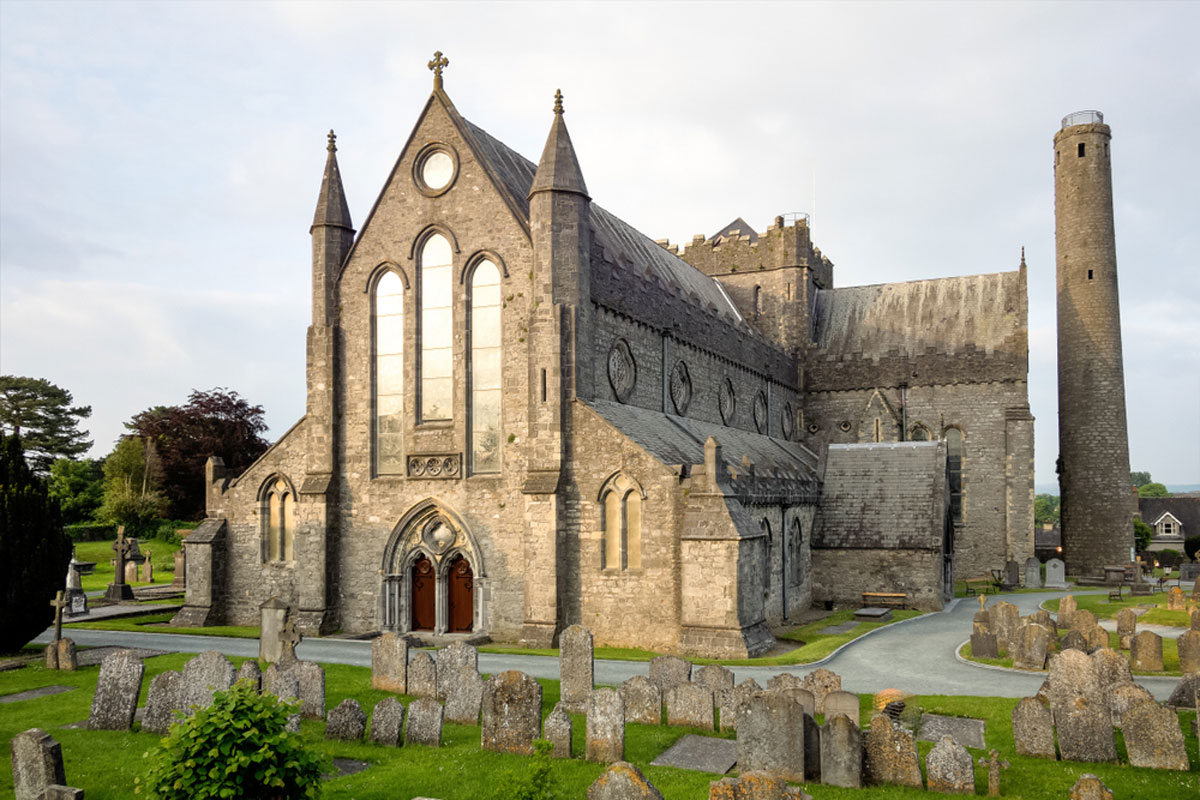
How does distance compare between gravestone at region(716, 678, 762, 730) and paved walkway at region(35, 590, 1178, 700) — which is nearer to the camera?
gravestone at region(716, 678, 762, 730)

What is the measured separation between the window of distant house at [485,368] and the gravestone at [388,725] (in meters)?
12.1

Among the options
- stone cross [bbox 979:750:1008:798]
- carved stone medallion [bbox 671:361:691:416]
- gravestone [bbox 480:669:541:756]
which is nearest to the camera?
stone cross [bbox 979:750:1008:798]

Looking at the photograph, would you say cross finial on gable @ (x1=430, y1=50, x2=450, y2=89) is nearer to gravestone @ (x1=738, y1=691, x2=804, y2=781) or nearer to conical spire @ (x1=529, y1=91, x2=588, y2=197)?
conical spire @ (x1=529, y1=91, x2=588, y2=197)

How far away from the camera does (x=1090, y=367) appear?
144ft

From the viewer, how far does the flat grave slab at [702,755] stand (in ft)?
40.6

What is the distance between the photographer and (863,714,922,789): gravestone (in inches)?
456

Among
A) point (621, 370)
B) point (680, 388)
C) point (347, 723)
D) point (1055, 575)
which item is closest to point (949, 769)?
point (347, 723)

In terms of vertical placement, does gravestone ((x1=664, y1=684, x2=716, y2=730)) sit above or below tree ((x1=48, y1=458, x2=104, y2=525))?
below

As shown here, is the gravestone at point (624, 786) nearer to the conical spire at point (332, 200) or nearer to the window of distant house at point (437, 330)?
the window of distant house at point (437, 330)

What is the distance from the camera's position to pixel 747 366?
3772 cm

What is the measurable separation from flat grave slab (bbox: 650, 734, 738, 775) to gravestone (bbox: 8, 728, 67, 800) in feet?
23.8

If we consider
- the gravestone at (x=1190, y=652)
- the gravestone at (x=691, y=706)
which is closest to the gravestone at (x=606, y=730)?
the gravestone at (x=691, y=706)

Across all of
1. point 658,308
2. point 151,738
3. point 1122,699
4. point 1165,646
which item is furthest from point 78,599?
point 1165,646

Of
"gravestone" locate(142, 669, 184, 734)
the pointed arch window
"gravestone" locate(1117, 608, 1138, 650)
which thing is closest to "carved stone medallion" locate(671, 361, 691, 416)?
the pointed arch window
